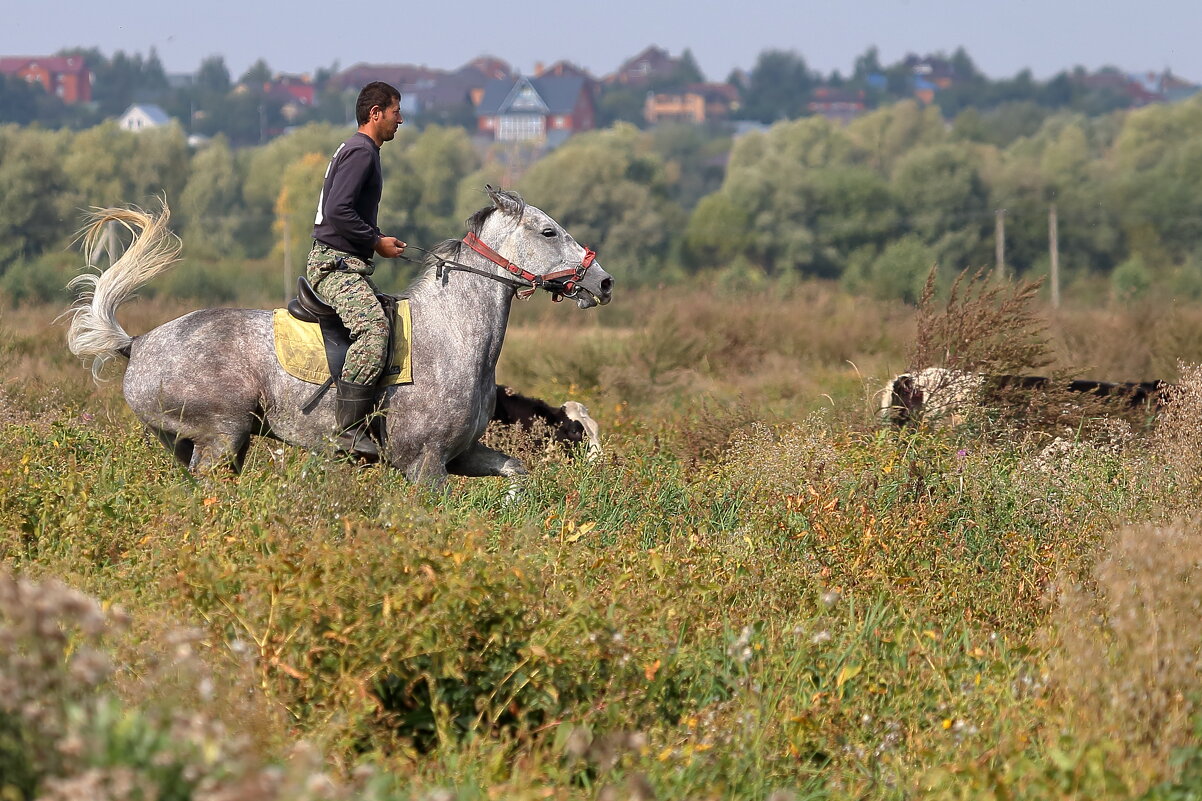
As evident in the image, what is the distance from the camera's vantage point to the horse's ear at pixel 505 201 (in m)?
8.46

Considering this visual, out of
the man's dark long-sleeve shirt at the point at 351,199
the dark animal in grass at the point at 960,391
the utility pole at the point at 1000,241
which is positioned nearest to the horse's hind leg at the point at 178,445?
the man's dark long-sleeve shirt at the point at 351,199

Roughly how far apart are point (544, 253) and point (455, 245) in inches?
20.6

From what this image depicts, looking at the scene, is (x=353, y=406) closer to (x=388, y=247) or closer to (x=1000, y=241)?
(x=388, y=247)

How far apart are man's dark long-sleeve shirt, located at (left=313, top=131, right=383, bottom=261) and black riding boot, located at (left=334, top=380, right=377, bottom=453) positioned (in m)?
0.75

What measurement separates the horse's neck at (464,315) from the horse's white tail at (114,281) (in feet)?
5.43

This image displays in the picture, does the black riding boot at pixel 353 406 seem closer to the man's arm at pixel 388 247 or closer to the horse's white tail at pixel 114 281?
the man's arm at pixel 388 247

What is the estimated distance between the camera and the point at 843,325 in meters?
22.3

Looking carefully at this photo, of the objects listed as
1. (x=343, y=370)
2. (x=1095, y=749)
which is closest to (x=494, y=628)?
(x=1095, y=749)

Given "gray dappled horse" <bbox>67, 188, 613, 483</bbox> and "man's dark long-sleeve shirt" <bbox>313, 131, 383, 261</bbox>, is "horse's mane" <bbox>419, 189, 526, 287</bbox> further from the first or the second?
"man's dark long-sleeve shirt" <bbox>313, 131, 383, 261</bbox>

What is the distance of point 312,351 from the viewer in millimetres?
8172

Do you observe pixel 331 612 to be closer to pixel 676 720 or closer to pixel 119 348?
pixel 676 720

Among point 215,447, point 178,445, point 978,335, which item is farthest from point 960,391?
point 178,445

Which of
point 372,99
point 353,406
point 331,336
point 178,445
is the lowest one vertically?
point 178,445

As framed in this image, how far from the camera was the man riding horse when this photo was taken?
8.02 metres
